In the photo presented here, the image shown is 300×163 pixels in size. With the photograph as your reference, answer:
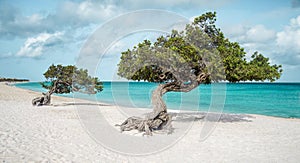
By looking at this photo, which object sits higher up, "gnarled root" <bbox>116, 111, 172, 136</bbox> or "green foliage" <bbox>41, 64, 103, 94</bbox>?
"green foliage" <bbox>41, 64, 103, 94</bbox>

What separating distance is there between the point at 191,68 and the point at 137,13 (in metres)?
3.79

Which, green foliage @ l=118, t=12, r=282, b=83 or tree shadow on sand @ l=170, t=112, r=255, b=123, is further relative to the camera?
tree shadow on sand @ l=170, t=112, r=255, b=123

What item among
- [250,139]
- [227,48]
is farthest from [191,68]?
[250,139]

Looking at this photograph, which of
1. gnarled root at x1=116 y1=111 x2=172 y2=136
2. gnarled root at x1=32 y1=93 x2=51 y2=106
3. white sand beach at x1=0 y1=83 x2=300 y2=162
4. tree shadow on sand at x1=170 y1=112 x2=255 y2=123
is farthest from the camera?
gnarled root at x1=32 y1=93 x2=51 y2=106

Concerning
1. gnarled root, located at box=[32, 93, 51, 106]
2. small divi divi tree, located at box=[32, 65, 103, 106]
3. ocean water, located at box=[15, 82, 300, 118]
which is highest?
small divi divi tree, located at box=[32, 65, 103, 106]

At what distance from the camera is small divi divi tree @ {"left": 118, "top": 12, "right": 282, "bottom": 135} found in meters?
11.0

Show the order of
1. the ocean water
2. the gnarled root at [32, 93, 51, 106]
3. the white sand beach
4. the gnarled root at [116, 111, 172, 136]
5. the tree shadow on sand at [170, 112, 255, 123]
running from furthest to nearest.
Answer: the ocean water, the gnarled root at [32, 93, 51, 106], the tree shadow on sand at [170, 112, 255, 123], the gnarled root at [116, 111, 172, 136], the white sand beach

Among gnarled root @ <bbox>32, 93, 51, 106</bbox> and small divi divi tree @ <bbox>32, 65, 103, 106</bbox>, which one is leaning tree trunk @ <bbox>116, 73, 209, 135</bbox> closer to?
small divi divi tree @ <bbox>32, 65, 103, 106</bbox>

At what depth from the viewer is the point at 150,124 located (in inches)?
431

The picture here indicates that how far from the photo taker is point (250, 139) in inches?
402

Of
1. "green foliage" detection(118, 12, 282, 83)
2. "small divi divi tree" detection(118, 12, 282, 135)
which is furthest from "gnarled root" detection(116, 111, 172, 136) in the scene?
"green foliage" detection(118, 12, 282, 83)

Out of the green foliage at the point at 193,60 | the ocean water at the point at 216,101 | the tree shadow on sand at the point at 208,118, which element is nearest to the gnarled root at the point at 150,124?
the green foliage at the point at 193,60

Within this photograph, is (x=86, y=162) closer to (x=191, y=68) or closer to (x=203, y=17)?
(x=191, y=68)

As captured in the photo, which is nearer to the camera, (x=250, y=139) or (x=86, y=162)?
(x=86, y=162)
